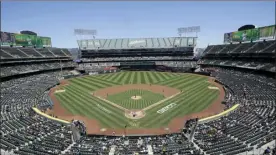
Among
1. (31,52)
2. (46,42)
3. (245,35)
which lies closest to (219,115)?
(245,35)

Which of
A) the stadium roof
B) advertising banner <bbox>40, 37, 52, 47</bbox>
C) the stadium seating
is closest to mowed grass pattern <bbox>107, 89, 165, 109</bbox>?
the stadium seating

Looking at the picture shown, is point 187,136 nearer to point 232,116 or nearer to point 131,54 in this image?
point 232,116

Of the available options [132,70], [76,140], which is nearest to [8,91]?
[76,140]

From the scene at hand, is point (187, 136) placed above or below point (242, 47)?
below

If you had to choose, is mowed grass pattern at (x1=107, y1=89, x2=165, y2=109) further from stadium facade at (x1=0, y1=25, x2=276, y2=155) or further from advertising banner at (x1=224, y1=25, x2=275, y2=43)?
advertising banner at (x1=224, y1=25, x2=275, y2=43)

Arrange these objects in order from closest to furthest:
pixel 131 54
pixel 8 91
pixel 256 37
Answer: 1. pixel 8 91
2. pixel 256 37
3. pixel 131 54

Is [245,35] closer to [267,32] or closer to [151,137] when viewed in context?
[267,32]
